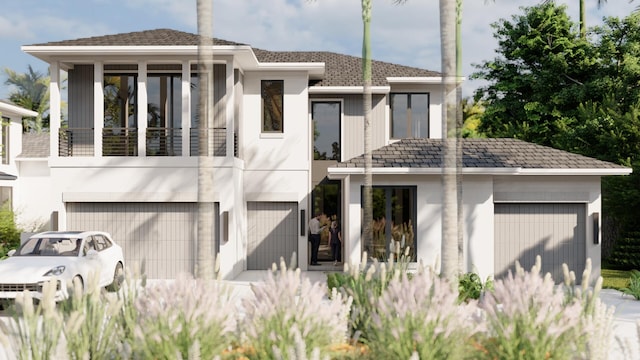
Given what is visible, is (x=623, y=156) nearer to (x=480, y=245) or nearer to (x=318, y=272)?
(x=480, y=245)

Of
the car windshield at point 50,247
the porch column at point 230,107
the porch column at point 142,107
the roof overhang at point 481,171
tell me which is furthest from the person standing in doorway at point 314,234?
the car windshield at point 50,247

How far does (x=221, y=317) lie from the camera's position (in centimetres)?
657

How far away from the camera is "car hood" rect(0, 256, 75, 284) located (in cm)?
1316

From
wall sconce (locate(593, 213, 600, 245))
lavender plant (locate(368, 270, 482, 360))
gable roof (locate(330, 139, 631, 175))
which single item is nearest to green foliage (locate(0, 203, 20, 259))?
gable roof (locate(330, 139, 631, 175))

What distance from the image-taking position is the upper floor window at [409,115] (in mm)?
25344

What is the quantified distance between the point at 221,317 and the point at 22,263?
898 centimetres

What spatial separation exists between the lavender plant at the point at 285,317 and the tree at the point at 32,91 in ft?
156

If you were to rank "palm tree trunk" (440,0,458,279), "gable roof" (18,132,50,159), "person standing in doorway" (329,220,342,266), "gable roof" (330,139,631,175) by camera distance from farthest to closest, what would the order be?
"gable roof" (18,132,50,159), "person standing in doorway" (329,220,342,266), "gable roof" (330,139,631,175), "palm tree trunk" (440,0,458,279)

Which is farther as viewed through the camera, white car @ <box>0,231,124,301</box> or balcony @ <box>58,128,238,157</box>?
balcony @ <box>58,128,238,157</box>

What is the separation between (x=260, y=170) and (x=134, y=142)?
4.19 metres

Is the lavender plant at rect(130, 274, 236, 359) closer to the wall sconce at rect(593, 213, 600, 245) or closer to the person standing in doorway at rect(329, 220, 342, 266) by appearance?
the wall sconce at rect(593, 213, 600, 245)

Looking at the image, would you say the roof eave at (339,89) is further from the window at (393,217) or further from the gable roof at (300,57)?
the window at (393,217)

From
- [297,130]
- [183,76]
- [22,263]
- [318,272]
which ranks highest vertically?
[183,76]

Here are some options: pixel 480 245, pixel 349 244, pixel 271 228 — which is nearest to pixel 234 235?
pixel 271 228
